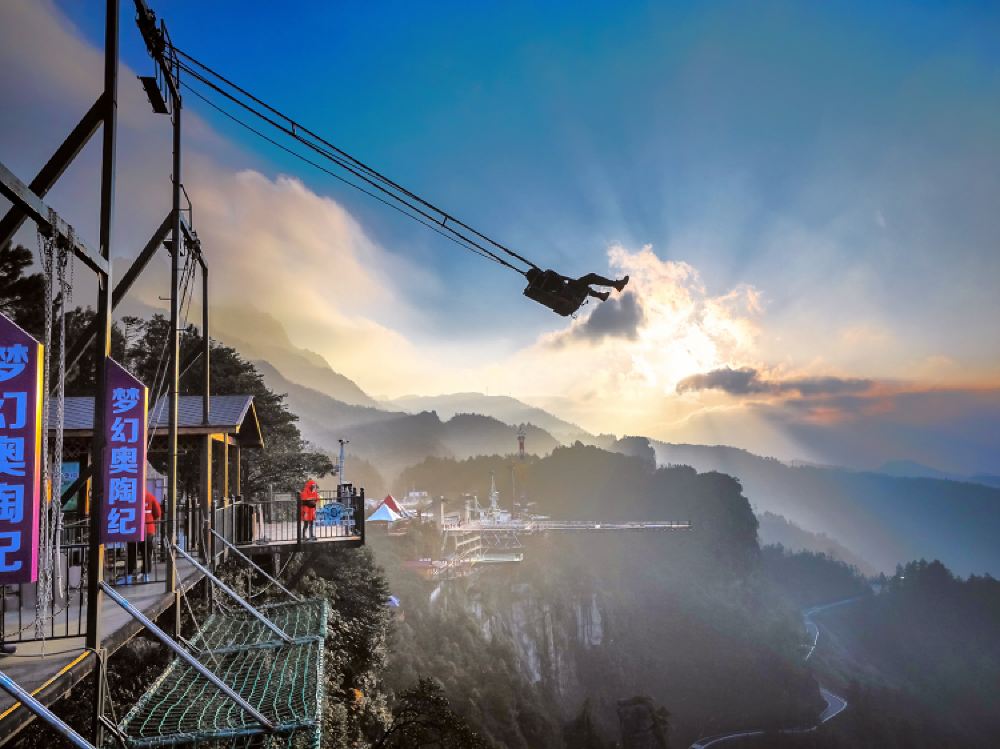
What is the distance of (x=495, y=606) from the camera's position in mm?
47656

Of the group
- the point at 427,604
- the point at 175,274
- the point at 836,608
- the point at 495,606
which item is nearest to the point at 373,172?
the point at 175,274

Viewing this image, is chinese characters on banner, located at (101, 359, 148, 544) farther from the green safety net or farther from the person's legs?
the person's legs

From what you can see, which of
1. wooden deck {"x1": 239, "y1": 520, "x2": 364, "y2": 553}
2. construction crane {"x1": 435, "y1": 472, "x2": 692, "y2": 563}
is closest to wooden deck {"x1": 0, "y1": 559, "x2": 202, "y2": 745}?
wooden deck {"x1": 239, "y1": 520, "x2": 364, "y2": 553}

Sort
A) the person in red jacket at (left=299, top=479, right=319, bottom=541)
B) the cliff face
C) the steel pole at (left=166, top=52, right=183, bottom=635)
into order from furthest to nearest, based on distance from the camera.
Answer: the cliff face
the person in red jacket at (left=299, top=479, right=319, bottom=541)
the steel pole at (left=166, top=52, right=183, bottom=635)

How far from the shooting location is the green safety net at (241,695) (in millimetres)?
6449

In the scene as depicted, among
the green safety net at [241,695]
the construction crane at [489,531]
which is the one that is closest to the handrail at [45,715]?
the green safety net at [241,695]

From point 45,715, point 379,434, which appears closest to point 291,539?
point 45,715

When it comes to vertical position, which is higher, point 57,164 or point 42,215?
point 57,164

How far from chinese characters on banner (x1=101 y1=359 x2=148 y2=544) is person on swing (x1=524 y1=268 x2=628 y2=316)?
208 inches

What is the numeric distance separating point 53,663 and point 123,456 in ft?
8.03

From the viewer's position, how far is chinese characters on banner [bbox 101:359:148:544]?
7078 millimetres

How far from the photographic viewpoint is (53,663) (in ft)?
19.2

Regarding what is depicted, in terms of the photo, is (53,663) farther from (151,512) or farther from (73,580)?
(151,512)

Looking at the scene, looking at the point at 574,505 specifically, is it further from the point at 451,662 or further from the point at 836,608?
the point at 836,608
